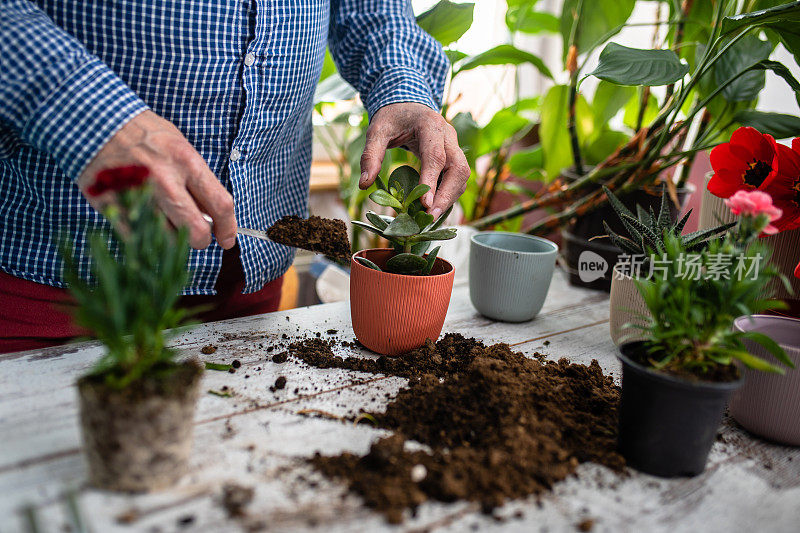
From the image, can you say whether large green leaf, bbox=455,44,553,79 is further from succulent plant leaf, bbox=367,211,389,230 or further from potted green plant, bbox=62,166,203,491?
potted green plant, bbox=62,166,203,491

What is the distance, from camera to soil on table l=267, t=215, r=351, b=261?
899 millimetres

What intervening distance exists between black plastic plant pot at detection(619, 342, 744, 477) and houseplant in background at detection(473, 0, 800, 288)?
0.53m

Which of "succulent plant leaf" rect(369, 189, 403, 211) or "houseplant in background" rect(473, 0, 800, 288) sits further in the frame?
"houseplant in background" rect(473, 0, 800, 288)

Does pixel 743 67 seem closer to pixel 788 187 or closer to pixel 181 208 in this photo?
pixel 788 187

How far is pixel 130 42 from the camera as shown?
854 millimetres

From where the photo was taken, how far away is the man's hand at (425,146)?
919mm

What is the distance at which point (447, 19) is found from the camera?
140 cm

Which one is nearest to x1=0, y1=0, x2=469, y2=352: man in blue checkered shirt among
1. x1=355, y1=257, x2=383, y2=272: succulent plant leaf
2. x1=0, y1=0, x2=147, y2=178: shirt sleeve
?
x1=0, y1=0, x2=147, y2=178: shirt sleeve

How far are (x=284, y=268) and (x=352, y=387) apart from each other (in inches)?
19.4

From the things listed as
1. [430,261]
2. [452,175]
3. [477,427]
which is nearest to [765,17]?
[452,175]

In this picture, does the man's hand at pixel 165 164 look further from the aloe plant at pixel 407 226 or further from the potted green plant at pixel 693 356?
the potted green plant at pixel 693 356

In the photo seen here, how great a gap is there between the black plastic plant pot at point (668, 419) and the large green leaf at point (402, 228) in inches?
13.0

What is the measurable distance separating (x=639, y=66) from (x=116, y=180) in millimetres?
835

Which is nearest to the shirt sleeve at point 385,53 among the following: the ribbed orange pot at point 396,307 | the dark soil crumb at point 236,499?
the ribbed orange pot at point 396,307
